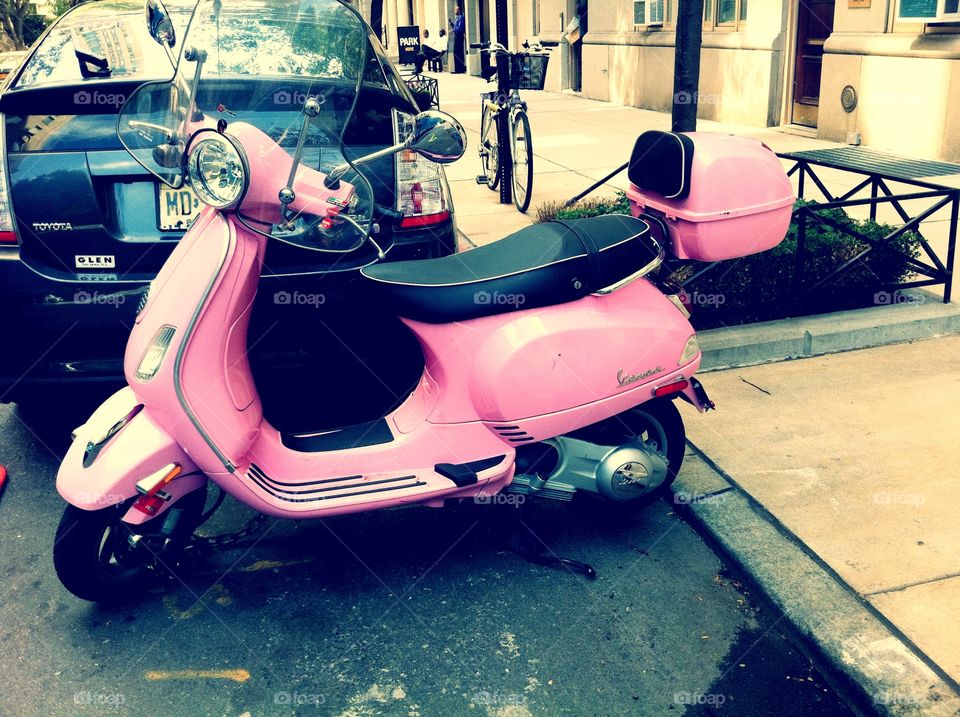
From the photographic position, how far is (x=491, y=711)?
2.88 m

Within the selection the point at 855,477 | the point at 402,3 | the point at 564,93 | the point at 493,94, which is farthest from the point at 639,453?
the point at 402,3

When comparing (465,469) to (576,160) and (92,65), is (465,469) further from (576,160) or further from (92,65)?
(576,160)

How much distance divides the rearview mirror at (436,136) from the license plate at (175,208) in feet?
4.68

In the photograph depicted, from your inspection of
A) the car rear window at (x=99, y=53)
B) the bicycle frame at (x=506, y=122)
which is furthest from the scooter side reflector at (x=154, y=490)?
the bicycle frame at (x=506, y=122)

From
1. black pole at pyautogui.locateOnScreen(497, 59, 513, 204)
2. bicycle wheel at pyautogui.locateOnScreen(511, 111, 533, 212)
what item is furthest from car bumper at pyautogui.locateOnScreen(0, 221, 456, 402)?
black pole at pyautogui.locateOnScreen(497, 59, 513, 204)

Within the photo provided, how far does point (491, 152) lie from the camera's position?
984cm

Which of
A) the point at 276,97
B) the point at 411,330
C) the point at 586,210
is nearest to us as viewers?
the point at 411,330

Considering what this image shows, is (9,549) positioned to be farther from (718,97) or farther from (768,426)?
(718,97)

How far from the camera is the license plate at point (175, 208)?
13.3 feet

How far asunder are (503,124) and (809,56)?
5640 millimetres

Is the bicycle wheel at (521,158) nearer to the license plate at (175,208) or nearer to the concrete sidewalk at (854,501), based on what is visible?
the concrete sidewalk at (854,501)

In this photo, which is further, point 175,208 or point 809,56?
point 809,56

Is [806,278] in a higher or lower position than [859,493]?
higher

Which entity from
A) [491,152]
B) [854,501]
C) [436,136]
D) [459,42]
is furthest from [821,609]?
[459,42]
